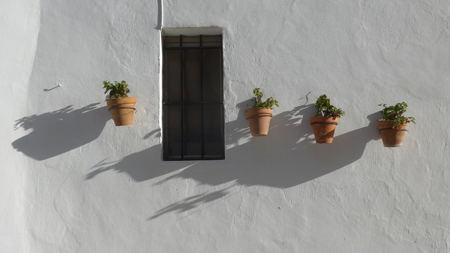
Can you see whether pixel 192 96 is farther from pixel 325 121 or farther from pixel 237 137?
pixel 325 121

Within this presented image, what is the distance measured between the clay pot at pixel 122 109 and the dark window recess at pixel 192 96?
0.43 m

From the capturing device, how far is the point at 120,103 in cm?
351

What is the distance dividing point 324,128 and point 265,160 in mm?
559

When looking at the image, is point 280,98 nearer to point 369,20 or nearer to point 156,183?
point 369,20

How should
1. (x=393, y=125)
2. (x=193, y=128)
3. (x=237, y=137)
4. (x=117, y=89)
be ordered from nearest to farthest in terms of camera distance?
(x=393, y=125) < (x=117, y=89) < (x=237, y=137) < (x=193, y=128)

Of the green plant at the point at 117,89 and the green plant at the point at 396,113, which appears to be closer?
the green plant at the point at 396,113

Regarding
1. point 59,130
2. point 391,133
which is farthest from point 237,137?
point 59,130

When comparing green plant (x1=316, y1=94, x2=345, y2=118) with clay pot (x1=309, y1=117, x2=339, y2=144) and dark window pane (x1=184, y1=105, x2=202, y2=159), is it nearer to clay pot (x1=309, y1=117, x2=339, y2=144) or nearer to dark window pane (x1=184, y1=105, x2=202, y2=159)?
clay pot (x1=309, y1=117, x2=339, y2=144)

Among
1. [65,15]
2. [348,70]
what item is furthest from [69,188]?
[348,70]

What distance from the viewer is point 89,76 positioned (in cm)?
375

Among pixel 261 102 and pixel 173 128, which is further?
pixel 173 128

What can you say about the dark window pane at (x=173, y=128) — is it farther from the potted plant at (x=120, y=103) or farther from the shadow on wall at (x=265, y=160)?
the potted plant at (x=120, y=103)

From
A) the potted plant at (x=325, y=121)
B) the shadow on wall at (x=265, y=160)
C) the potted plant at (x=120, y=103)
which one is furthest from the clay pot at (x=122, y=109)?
the potted plant at (x=325, y=121)

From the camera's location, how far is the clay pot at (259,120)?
3.50 m
